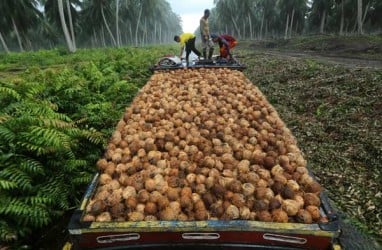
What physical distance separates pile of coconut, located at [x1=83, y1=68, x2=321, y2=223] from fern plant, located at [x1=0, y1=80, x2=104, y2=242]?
0.61 m

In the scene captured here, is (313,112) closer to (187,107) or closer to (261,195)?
(187,107)

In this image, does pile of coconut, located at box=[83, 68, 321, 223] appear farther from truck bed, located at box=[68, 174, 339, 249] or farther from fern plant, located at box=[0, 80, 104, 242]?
fern plant, located at box=[0, 80, 104, 242]

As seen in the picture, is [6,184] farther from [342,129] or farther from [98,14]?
[98,14]

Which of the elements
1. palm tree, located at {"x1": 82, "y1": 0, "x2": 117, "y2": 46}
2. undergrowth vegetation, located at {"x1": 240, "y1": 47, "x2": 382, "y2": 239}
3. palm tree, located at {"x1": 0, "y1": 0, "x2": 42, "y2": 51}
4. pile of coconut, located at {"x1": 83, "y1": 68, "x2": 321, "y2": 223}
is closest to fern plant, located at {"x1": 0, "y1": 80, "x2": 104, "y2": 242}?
pile of coconut, located at {"x1": 83, "y1": 68, "x2": 321, "y2": 223}

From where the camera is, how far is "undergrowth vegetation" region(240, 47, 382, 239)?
3.78 meters

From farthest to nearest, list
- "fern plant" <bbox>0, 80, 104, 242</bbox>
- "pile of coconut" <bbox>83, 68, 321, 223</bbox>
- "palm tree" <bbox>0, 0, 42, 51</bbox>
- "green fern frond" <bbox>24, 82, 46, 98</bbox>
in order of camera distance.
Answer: "palm tree" <bbox>0, 0, 42, 51</bbox>
"green fern frond" <bbox>24, 82, 46, 98</bbox>
"fern plant" <bbox>0, 80, 104, 242</bbox>
"pile of coconut" <bbox>83, 68, 321, 223</bbox>

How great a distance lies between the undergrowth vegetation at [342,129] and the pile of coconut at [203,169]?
0.99m

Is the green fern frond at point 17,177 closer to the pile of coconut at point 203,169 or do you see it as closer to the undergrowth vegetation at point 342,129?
the pile of coconut at point 203,169

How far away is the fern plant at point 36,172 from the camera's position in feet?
9.95

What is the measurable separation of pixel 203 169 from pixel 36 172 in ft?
6.34

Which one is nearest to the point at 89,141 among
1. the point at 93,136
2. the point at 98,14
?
the point at 93,136

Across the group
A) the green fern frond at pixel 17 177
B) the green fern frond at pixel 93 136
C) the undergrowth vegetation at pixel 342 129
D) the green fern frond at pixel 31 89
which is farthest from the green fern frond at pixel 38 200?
the undergrowth vegetation at pixel 342 129

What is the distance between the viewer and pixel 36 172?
342 centimetres

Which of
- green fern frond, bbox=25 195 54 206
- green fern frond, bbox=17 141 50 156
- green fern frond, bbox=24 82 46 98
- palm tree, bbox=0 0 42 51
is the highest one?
palm tree, bbox=0 0 42 51
